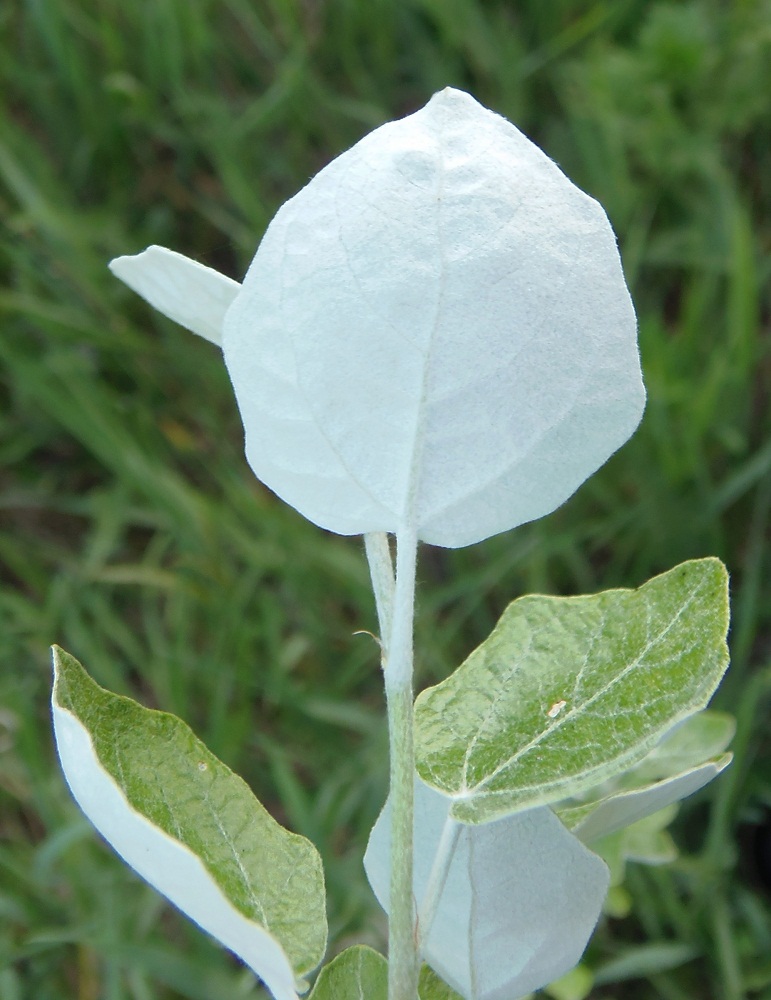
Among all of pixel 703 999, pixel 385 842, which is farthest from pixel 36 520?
pixel 385 842

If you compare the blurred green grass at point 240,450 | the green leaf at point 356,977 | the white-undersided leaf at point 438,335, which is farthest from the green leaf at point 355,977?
the blurred green grass at point 240,450

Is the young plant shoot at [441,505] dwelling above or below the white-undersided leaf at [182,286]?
below

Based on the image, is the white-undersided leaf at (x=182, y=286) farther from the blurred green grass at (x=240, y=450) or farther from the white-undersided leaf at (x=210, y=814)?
the blurred green grass at (x=240, y=450)

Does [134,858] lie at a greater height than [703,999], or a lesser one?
greater

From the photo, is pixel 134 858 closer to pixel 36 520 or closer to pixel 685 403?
pixel 685 403

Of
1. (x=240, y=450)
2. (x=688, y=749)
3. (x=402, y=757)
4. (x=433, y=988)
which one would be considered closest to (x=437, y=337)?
(x=402, y=757)

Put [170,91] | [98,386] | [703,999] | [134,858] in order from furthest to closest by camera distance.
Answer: [170,91]
[98,386]
[703,999]
[134,858]

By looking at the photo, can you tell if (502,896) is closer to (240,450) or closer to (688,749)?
(688,749)
